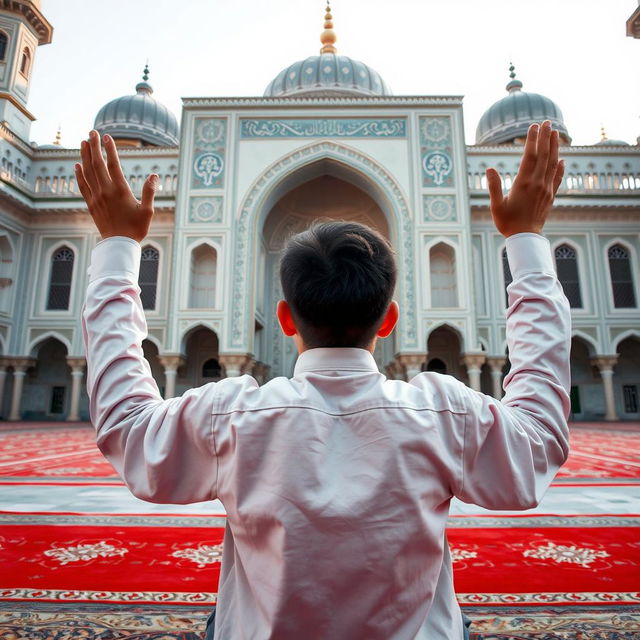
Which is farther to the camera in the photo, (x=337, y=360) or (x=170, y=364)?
(x=170, y=364)

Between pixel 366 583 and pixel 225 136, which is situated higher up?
pixel 225 136

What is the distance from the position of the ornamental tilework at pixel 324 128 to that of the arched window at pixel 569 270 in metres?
4.83

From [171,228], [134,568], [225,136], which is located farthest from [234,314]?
[134,568]

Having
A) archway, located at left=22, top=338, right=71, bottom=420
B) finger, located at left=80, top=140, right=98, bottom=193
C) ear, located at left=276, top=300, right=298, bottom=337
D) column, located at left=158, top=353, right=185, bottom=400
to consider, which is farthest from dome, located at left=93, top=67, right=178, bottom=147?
ear, located at left=276, top=300, right=298, bottom=337

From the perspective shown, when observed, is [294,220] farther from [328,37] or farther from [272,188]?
[328,37]

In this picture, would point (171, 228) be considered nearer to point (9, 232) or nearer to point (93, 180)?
point (9, 232)

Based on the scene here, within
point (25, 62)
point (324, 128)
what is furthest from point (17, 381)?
point (324, 128)

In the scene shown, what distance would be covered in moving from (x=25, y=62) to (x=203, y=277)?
7.75 meters

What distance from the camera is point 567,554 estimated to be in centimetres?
188

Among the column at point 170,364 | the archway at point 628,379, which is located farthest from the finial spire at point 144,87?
the archway at point 628,379

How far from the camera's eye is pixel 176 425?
1.99ft

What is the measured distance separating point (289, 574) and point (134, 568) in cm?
141

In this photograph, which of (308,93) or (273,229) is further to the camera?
(308,93)

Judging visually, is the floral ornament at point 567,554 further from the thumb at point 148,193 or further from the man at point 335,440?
the thumb at point 148,193
